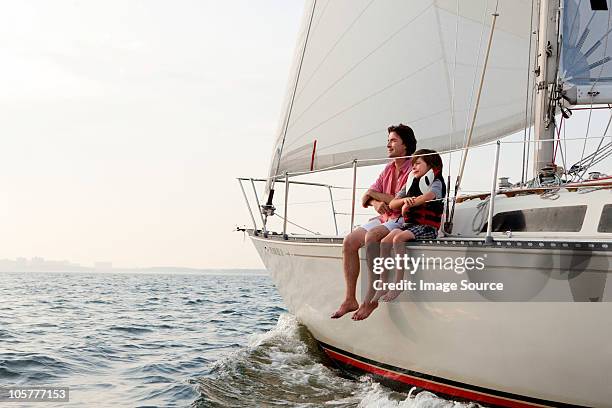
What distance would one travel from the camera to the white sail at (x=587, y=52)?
665cm

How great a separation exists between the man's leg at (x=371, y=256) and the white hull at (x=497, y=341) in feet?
0.52

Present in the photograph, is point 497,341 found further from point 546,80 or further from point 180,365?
point 180,365

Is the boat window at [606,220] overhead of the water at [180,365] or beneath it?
overhead

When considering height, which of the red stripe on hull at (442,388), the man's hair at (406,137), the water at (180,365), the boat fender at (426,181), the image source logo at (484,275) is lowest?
the water at (180,365)

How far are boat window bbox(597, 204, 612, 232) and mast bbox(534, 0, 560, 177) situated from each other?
203cm

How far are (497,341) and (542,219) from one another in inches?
42.9

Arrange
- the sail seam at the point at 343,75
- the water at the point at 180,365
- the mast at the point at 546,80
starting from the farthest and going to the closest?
the sail seam at the point at 343,75
the mast at the point at 546,80
the water at the point at 180,365

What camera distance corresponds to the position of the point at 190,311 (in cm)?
1452

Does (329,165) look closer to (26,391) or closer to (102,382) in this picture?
(102,382)

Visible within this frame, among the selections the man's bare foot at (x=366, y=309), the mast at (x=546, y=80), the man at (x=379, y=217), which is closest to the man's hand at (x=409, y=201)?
the man at (x=379, y=217)

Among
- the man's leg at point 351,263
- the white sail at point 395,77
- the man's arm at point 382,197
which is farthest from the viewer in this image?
the white sail at point 395,77

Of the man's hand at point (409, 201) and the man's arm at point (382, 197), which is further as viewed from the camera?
the man's arm at point (382, 197)

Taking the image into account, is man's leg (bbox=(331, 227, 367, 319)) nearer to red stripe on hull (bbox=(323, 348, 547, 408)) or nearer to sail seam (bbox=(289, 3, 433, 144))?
red stripe on hull (bbox=(323, 348, 547, 408))

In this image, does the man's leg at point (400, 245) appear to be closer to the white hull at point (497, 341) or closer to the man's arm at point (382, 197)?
the white hull at point (497, 341)
